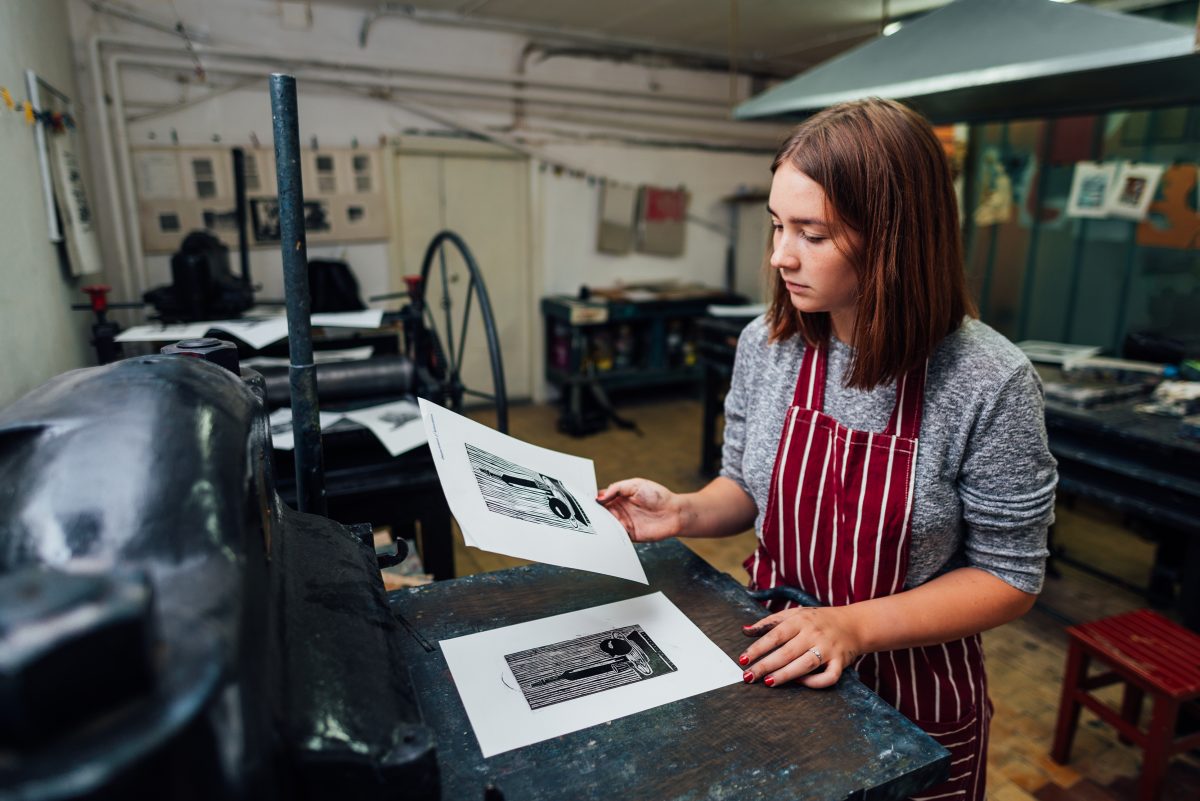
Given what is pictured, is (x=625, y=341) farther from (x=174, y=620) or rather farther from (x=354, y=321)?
(x=174, y=620)

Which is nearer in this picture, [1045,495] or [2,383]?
[1045,495]

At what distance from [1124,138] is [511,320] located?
3686mm

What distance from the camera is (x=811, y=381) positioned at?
3.41 feet

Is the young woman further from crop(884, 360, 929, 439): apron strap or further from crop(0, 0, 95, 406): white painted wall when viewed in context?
crop(0, 0, 95, 406): white painted wall

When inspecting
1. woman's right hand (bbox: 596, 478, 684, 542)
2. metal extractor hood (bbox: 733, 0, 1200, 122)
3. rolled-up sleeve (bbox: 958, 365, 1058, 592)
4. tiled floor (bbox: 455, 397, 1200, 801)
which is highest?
metal extractor hood (bbox: 733, 0, 1200, 122)

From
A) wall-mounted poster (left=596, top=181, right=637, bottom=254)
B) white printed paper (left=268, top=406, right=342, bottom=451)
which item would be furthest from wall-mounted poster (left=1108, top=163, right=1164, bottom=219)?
white printed paper (left=268, top=406, right=342, bottom=451)

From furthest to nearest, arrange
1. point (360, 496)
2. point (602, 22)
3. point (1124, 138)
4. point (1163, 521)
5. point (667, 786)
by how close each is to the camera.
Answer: point (602, 22)
point (1124, 138)
point (1163, 521)
point (360, 496)
point (667, 786)

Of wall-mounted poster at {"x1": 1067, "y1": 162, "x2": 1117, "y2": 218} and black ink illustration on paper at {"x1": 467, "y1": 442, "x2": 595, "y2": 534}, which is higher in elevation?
wall-mounted poster at {"x1": 1067, "y1": 162, "x2": 1117, "y2": 218}

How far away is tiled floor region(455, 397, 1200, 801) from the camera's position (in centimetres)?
180

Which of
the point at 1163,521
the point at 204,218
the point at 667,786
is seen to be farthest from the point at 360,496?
the point at 204,218

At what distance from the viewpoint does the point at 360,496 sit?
5.27ft

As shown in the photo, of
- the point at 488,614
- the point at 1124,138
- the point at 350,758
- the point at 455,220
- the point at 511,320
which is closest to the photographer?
the point at 350,758

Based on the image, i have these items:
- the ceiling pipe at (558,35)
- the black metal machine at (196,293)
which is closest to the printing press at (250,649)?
the black metal machine at (196,293)

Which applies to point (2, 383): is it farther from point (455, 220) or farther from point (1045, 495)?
point (455, 220)
